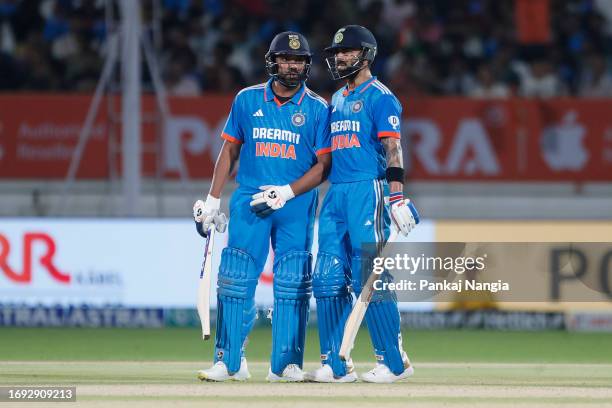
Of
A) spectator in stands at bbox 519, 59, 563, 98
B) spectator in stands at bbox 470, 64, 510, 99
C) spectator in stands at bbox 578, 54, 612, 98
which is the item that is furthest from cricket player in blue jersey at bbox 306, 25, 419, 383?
spectator in stands at bbox 578, 54, 612, 98

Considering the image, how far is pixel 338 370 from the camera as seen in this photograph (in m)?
8.38

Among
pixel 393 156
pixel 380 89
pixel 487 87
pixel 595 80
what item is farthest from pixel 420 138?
pixel 393 156

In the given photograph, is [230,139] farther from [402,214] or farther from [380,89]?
[402,214]

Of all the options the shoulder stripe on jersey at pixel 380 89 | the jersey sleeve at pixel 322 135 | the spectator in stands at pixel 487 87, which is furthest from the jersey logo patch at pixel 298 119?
the spectator in stands at pixel 487 87

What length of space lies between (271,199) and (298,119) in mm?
562

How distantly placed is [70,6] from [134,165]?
388 centimetres

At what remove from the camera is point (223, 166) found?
28.0ft

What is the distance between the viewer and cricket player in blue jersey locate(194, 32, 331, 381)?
838 centimetres

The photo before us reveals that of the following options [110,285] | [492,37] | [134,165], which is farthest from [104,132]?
[492,37]

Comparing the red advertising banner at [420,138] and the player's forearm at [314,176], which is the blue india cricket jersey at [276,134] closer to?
the player's forearm at [314,176]

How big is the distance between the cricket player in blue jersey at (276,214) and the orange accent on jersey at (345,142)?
8cm

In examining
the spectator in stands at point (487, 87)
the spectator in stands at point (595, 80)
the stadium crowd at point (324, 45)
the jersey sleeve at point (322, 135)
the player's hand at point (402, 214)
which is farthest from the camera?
the spectator in stands at point (595, 80)

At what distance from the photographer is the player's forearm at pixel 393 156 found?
8.16 m

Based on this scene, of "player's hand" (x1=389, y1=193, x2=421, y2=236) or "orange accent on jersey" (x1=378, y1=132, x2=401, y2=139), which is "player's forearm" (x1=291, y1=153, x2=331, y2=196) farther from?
"player's hand" (x1=389, y1=193, x2=421, y2=236)
